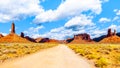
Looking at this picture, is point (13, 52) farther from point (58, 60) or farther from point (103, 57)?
point (103, 57)

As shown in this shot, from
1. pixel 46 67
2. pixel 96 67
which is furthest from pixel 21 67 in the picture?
pixel 96 67

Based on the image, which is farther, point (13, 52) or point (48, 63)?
point (13, 52)

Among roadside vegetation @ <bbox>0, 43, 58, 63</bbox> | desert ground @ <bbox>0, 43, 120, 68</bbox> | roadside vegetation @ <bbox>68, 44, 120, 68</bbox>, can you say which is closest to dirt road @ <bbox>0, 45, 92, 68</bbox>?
desert ground @ <bbox>0, 43, 120, 68</bbox>

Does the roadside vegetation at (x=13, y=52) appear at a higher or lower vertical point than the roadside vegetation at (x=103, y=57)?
higher

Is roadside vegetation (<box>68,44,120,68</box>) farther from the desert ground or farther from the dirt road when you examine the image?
the dirt road

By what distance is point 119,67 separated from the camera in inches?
658

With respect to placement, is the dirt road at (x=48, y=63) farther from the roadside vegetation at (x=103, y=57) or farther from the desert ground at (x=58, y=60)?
the roadside vegetation at (x=103, y=57)

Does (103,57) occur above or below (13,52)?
below

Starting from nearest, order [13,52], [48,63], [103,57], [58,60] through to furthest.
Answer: [48,63], [58,60], [103,57], [13,52]

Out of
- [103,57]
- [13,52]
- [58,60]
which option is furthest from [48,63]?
[13,52]

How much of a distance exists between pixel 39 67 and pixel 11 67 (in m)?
2.06

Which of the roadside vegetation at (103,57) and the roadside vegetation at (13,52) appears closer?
the roadside vegetation at (103,57)

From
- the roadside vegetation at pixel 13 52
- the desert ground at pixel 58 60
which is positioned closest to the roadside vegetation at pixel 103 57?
the desert ground at pixel 58 60

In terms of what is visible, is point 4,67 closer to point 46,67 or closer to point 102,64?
point 46,67
